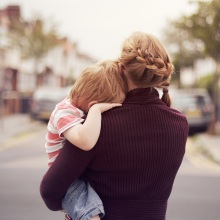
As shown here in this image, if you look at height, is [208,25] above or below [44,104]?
above

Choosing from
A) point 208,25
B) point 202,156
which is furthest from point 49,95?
point 202,156

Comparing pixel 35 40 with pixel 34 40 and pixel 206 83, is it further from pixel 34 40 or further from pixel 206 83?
pixel 206 83

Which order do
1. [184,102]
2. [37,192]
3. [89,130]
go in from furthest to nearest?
[184,102], [37,192], [89,130]

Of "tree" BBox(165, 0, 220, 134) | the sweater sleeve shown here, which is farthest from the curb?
the sweater sleeve

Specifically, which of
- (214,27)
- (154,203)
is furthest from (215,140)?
(154,203)

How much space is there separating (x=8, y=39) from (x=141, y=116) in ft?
106

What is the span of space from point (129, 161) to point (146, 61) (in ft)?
1.15

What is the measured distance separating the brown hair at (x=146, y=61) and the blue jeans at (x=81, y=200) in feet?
1.36

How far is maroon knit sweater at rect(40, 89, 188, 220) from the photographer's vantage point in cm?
190

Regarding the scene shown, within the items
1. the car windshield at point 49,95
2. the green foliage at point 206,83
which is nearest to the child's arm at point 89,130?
the car windshield at point 49,95

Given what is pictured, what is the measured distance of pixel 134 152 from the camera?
6.27ft

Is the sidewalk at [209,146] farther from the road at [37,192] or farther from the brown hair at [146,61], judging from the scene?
the brown hair at [146,61]

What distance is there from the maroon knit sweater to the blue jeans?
0.08 feet

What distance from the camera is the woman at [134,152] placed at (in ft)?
6.23
